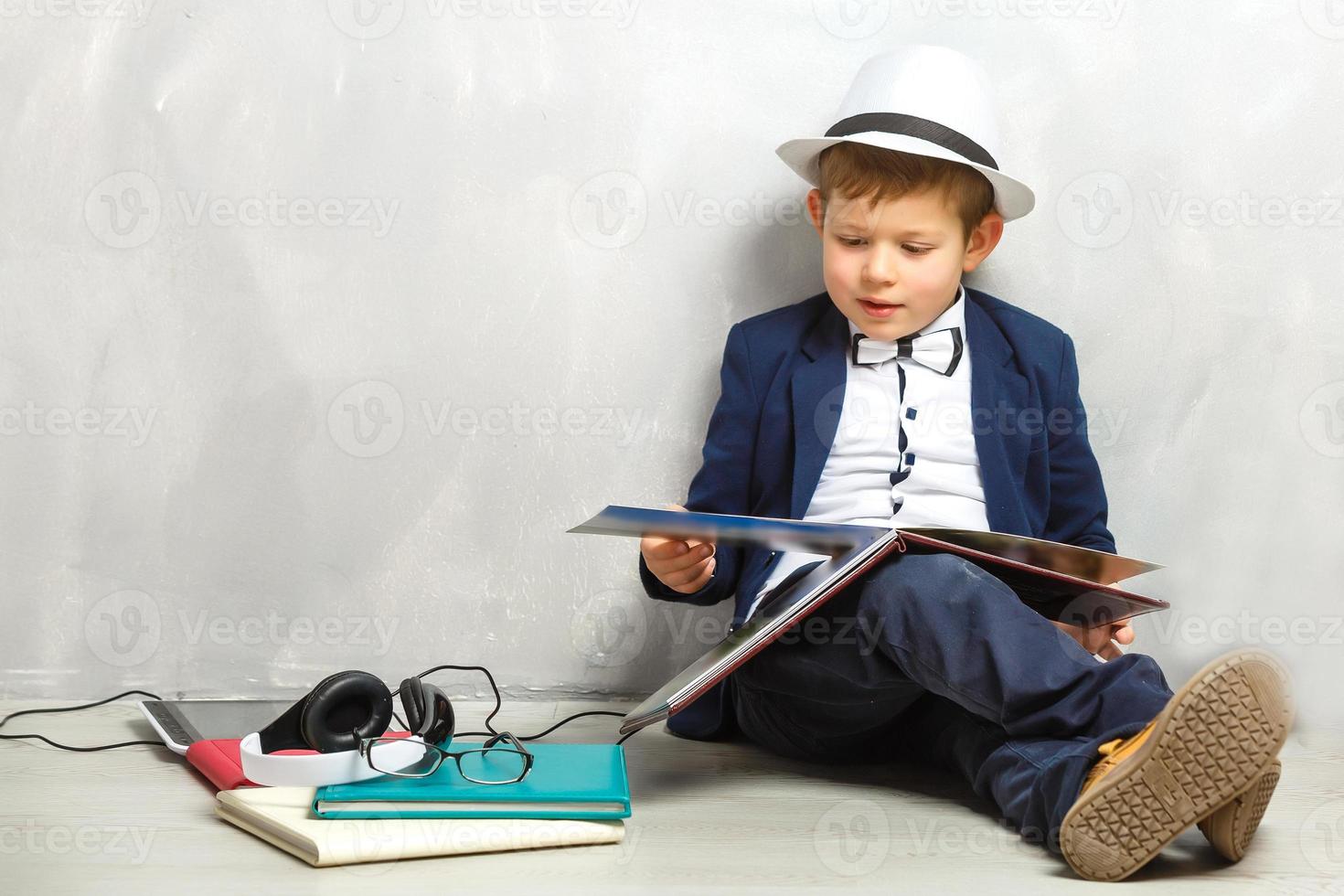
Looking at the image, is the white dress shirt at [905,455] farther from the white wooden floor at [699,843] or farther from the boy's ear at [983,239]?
the white wooden floor at [699,843]

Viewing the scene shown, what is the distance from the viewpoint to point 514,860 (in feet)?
3.11

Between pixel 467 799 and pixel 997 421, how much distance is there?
2.23 feet

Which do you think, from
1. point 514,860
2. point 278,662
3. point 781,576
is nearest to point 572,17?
point 781,576

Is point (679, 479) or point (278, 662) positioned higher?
→ point (679, 479)

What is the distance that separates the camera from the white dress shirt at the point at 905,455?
1293 mm

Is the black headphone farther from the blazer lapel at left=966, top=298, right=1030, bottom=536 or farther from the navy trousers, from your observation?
the blazer lapel at left=966, top=298, right=1030, bottom=536

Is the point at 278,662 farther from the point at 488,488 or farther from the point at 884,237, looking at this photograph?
the point at 884,237

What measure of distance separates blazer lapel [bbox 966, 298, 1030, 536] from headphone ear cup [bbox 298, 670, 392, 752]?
64 cm

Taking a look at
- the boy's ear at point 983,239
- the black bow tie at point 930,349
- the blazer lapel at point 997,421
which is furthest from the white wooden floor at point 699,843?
the boy's ear at point 983,239

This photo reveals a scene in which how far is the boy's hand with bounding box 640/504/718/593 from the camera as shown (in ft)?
3.86

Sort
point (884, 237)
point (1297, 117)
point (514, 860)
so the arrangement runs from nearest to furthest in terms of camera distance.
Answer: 1. point (514, 860)
2. point (884, 237)
3. point (1297, 117)

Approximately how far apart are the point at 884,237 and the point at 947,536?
0.35 metres

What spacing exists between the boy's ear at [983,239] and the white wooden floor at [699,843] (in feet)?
1.78

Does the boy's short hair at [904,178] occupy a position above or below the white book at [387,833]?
above
